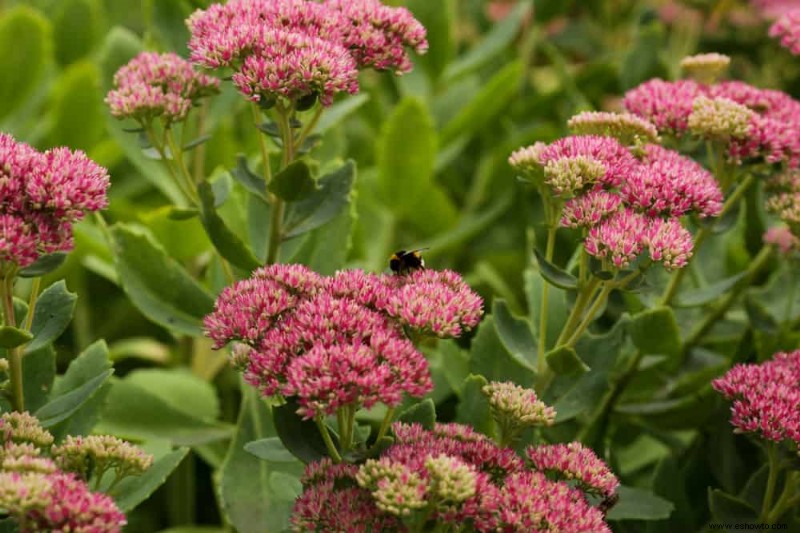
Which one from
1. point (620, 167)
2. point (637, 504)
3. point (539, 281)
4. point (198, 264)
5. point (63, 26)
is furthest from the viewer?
point (63, 26)

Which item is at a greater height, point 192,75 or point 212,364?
point 192,75

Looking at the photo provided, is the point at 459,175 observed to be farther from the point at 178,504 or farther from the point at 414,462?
the point at 414,462

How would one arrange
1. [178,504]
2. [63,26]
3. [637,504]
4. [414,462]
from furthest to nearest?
[63,26], [178,504], [637,504], [414,462]

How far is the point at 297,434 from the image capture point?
1.19 m

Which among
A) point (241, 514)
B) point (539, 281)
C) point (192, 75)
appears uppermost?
point (192, 75)

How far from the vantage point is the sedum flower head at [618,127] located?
140cm

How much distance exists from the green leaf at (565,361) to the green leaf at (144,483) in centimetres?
44

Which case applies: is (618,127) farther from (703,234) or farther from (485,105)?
(485,105)

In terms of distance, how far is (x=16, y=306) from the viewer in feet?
4.40

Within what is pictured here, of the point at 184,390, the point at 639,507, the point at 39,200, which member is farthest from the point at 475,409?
the point at 184,390

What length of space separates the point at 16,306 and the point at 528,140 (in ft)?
3.68

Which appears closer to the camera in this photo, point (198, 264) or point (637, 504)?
point (637, 504)

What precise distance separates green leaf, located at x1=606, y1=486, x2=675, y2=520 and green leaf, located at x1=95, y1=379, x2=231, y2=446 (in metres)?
0.62

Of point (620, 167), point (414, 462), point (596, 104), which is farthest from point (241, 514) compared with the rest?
point (596, 104)
